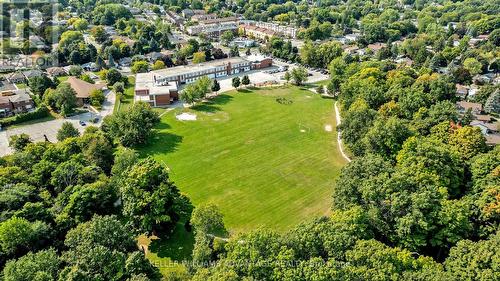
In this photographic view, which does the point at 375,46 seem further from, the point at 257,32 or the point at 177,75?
the point at 177,75

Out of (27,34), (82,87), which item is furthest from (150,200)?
(27,34)

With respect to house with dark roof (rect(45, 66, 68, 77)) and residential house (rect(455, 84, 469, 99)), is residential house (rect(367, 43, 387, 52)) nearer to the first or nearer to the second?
residential house (rect(455, 84, 469, 99))

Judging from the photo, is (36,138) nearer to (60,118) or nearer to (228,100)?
(60,118)

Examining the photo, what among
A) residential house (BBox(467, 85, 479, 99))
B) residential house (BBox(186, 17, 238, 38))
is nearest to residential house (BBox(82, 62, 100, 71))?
residential house (BBox(186, 17, 238, 38))

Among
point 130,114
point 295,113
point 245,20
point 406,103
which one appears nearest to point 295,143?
point 295,113

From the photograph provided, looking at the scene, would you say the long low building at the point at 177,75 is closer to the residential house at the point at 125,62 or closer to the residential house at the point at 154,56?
the residential house at the point at 154,56

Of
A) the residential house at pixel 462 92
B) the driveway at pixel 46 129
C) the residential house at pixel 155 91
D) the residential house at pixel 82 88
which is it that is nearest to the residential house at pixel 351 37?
the residential house at pixel 462 92
